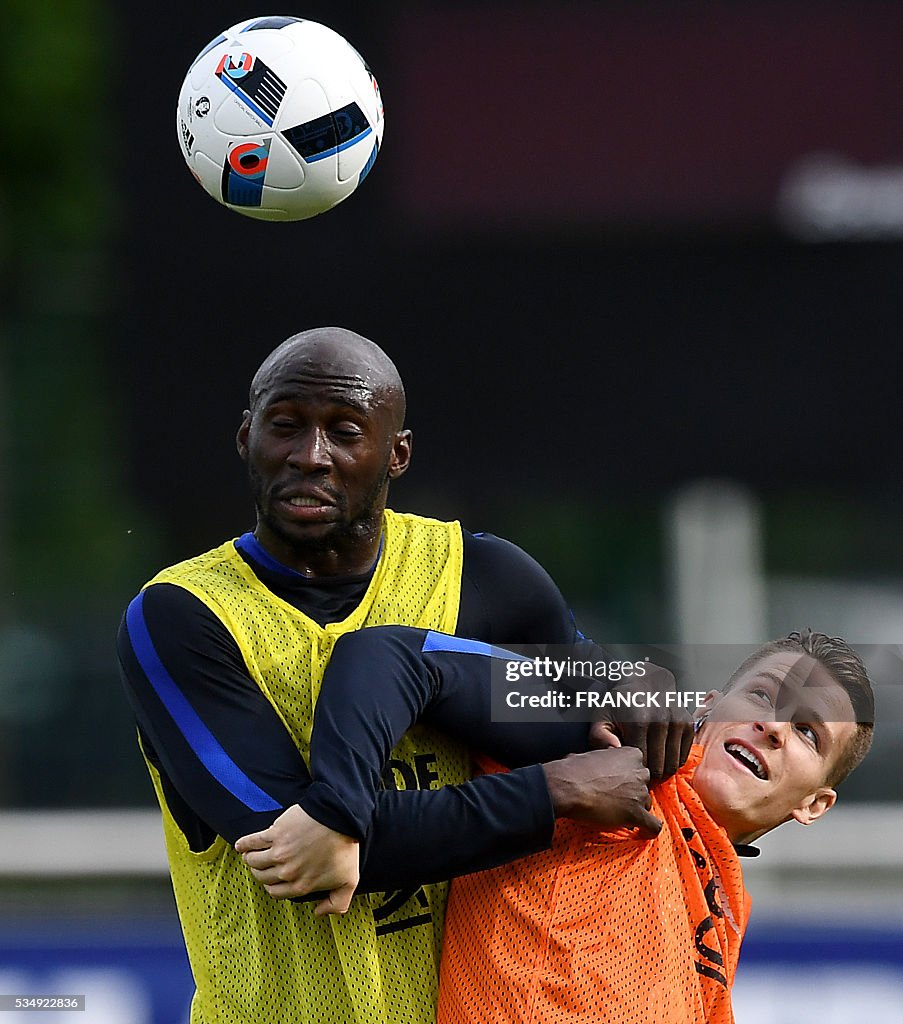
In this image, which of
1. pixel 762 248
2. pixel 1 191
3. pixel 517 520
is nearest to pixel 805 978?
pixel 762 248

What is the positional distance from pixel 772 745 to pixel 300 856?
35.5 inches

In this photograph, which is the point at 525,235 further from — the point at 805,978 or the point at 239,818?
the point at 239,818

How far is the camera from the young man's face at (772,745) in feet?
10.1

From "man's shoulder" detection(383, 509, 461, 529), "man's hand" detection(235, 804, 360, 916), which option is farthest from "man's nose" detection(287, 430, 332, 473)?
"man's hand" detection(235, 804, 360, 916)

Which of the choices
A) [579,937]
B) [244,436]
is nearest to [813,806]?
[579,937]

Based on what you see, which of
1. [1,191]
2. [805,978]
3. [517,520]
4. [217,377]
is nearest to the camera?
[805,978]

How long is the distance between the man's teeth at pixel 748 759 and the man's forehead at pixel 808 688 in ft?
0.32

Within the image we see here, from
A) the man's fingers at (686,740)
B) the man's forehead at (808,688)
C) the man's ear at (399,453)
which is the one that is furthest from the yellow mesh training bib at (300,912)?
the man's forehead at (808,688)

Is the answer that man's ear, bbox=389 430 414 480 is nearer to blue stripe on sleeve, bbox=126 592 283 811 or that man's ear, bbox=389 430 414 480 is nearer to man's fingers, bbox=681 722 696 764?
blue stripe on sleeve, bbox=126 592 283 811

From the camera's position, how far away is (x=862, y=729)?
3.17 m

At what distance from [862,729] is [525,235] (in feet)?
11.5

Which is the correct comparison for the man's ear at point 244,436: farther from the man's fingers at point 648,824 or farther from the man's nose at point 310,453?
the man's fingers at point 648,824

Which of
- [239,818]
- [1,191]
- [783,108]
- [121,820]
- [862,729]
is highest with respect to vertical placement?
[1,191]

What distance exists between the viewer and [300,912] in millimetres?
2887
